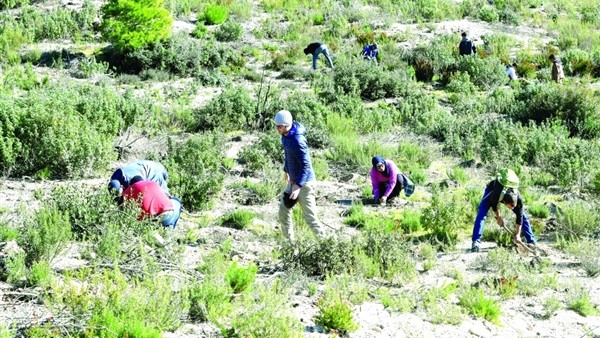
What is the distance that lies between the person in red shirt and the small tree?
11.3 metres

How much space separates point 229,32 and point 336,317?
1682 cm

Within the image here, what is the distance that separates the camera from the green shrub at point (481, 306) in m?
6.49

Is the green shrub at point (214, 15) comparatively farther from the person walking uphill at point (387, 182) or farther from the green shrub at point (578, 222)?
the green shrub at point (578, 222)

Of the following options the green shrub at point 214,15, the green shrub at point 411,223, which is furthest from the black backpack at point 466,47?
the green shrub at point 411,223

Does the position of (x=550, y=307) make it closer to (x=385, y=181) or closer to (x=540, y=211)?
(x=540, y=211)

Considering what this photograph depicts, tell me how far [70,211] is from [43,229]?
43.8 inches

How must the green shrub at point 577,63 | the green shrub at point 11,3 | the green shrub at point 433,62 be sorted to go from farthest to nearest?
the green shrub at point 11,3 → the green shrub at point 577,63 → the green shrub at point 433,62

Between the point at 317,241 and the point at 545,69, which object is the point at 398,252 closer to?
the point at 317,241

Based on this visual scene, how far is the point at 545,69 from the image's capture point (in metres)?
20.1

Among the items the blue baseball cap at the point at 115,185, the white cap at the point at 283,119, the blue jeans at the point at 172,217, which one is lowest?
the blue jeans at the point at 172,217

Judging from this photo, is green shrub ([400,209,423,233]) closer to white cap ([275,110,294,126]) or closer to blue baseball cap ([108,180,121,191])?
white cap ([275,110,294,126])

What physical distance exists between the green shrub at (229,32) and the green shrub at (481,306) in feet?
53.1

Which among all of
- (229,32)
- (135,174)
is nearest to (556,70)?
(229,32)

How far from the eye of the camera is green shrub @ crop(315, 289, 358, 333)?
5867 mm
